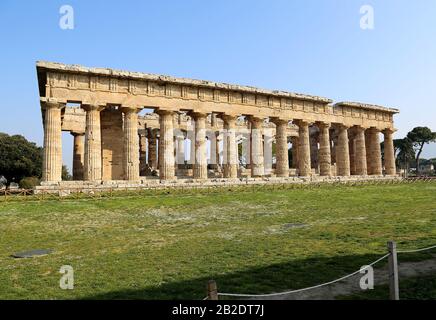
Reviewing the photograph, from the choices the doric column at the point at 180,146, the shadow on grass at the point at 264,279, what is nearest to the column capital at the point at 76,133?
the doric column at the point at 180,146

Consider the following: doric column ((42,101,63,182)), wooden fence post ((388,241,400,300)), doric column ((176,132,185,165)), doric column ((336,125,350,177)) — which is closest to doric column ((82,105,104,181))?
doric column ((42,101,63,182))

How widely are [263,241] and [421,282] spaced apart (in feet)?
19.9

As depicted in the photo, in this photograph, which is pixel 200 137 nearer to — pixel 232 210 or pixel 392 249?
pixel 232 210

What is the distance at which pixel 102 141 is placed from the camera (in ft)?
125

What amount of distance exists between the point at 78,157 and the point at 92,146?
1020 cm

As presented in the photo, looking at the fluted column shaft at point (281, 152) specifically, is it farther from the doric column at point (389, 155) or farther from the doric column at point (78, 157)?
the doric column at point (78, 157)

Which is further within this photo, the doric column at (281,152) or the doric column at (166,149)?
the doric column at (281,152)

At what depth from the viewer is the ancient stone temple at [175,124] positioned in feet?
109

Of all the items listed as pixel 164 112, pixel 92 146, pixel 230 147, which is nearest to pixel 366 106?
pixel 230 147

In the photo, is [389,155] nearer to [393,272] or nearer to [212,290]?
[393,272]

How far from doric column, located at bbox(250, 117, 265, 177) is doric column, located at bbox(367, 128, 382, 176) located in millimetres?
19923

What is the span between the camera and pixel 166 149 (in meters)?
37.2

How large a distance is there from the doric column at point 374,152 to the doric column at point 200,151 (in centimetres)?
2871
